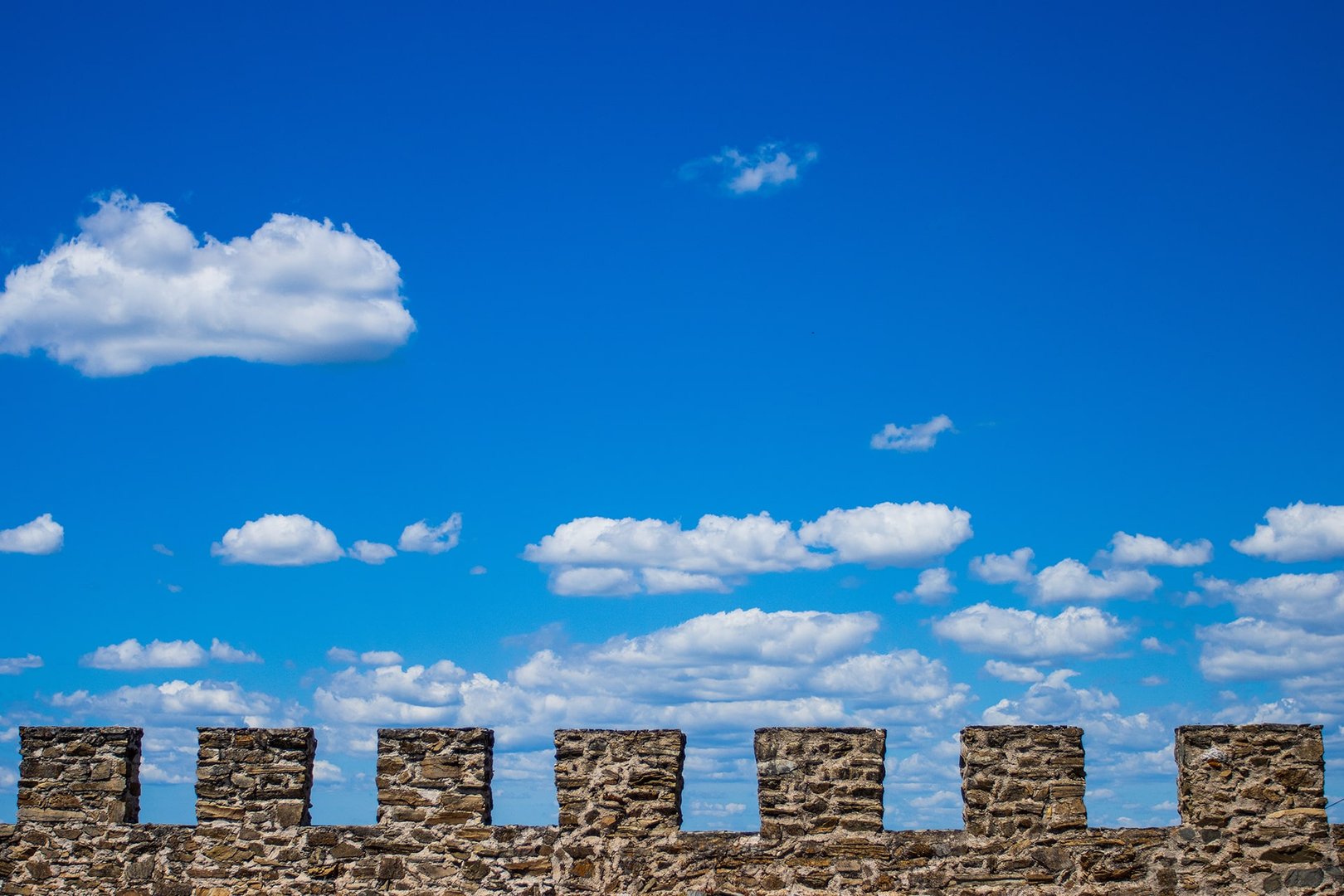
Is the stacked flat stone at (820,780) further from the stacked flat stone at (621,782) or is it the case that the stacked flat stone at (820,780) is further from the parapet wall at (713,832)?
the stacked flat stone at (621,782)

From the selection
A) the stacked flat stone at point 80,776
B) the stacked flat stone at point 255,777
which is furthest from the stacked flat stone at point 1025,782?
the stacked flat stone at point 80,776

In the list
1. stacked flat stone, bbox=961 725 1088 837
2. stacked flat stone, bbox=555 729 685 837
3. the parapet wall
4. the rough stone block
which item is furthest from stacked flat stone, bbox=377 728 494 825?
the rough stone block

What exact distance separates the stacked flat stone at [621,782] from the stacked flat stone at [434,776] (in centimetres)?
79

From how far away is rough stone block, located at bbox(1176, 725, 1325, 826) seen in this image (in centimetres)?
1444

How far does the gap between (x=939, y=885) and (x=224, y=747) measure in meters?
7.14

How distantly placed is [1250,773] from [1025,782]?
2.10 meters

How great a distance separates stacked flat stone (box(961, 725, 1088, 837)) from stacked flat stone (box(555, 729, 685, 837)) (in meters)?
2.83

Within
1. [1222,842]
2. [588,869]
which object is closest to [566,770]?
[588,869]

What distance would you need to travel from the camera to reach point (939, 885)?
14.5 meters

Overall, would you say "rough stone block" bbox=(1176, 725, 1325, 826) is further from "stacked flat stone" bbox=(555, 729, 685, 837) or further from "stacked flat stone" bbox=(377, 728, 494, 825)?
"stacked flat stone" bbox=(377, 728, 494, 825)

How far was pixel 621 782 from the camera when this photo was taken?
48.9ft

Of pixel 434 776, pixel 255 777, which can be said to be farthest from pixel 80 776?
pixel 434 776

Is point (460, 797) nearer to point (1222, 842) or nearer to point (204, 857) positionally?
point (204, 857)

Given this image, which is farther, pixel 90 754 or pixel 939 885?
pixel 90 754
